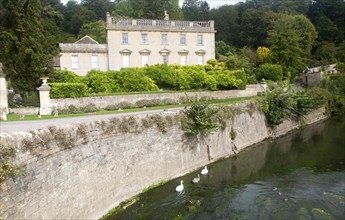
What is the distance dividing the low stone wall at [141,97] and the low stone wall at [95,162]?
9.14 meters

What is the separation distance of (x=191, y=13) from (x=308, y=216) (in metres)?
62.4

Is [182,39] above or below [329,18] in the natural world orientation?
below

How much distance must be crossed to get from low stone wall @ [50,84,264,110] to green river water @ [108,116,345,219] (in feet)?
30.7

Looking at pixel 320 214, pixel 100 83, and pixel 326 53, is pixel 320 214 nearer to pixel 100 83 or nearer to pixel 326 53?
pixel 100 83

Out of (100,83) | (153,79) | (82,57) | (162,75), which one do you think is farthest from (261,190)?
(82,57)

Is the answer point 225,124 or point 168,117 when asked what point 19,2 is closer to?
point 168,117

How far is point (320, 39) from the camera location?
59531 mm

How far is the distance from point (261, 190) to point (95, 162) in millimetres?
7698

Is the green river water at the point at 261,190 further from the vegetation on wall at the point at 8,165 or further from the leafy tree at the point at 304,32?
the leafy tree at the point at 304,32

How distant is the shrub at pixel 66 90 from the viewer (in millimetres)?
22453

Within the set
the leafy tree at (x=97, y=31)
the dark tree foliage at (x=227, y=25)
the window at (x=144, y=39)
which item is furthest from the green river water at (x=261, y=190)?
the dark tree foliage at (x=227, y=25)

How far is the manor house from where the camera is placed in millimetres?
32531

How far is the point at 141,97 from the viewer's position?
26484 millimetres

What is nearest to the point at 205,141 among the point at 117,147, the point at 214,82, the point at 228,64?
the point at 117,147
